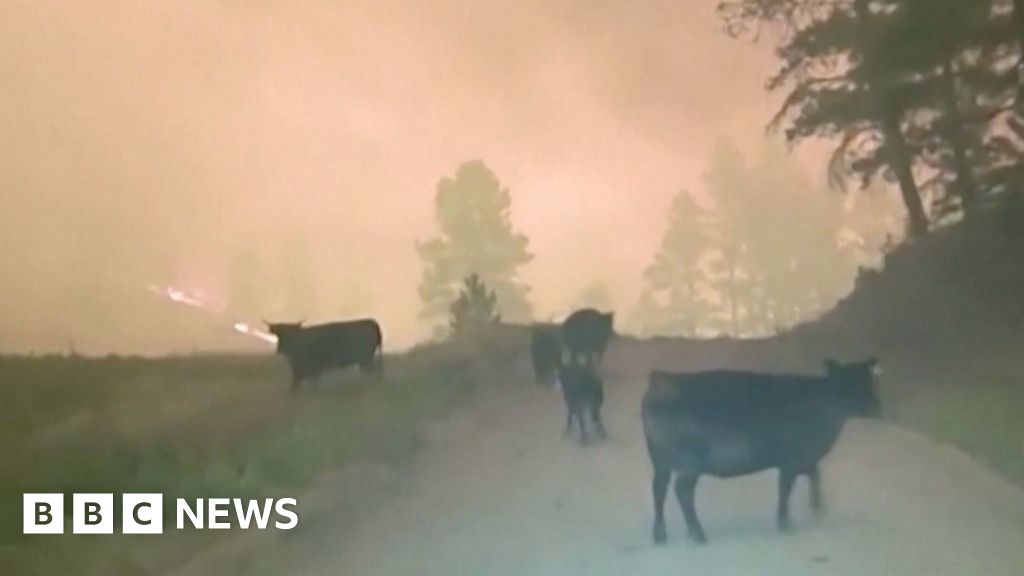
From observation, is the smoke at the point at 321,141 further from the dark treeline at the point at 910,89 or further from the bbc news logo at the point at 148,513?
the bbc news logo at the point at 148,513

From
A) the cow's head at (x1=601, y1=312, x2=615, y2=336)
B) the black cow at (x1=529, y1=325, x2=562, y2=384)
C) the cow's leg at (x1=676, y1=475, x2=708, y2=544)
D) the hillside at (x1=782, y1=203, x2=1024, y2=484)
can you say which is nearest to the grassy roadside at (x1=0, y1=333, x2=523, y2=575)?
the black cow at (x1=529, y1=325, x2=562, y2=384)

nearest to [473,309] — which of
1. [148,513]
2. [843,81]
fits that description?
[148,513]

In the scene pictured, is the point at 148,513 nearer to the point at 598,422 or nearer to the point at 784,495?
the point at 598,422

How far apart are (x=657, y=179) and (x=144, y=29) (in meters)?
0.78

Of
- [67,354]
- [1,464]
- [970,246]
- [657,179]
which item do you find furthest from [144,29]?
[970,246]

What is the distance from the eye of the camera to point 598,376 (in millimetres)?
1802

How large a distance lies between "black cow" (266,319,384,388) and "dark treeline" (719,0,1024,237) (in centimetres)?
70

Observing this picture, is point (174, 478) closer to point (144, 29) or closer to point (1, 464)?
point (1, 464)

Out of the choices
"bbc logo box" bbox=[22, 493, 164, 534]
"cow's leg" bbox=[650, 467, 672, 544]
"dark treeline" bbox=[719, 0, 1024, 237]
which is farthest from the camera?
"dark treeline" bbox=[719, 0, 1024, 237]

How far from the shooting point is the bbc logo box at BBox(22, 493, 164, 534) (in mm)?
1633

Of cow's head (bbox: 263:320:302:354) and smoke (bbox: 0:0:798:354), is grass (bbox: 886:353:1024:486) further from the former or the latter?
cow's head (bbox: 263:320:302:354)

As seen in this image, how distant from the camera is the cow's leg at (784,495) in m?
1.75

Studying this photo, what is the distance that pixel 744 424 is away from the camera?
1.78m

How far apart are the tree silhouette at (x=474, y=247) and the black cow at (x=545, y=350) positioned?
0.03m
